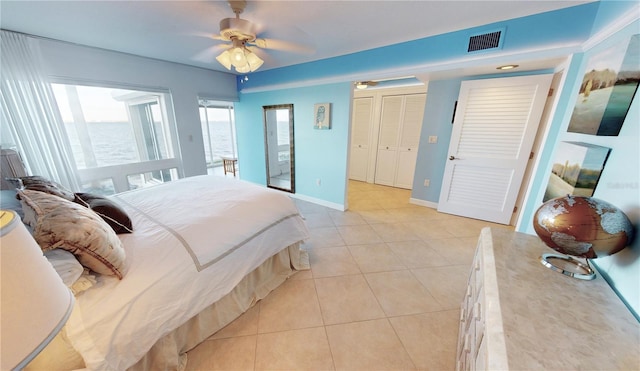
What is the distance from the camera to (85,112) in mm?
2734

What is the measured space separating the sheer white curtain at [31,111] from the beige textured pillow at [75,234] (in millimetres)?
2207

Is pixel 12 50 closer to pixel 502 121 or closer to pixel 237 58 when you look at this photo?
pixel 237 58

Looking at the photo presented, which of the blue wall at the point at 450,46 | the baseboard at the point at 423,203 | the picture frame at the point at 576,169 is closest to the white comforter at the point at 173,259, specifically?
the picture frame at the point at 576,169

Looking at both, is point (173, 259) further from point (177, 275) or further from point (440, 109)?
point (440, 109)

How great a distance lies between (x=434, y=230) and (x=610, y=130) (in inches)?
76.0

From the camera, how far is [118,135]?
10.1 ft

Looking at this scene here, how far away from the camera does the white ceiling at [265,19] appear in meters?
1.67

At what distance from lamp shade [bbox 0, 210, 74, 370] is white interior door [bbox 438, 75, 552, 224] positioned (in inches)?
147

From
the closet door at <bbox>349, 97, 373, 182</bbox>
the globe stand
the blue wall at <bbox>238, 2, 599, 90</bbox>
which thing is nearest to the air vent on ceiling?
the blue wall at <bbox>238, 2, 599, 90</bbox>

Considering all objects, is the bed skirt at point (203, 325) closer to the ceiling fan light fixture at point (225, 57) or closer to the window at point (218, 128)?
the ceiling fan light fixture at point (225, 57)

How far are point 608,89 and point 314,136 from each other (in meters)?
2.89

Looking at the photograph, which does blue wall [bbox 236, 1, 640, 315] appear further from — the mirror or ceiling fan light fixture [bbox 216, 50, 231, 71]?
ceiling fan light fixture [bbox 216, 50, 231, 71]

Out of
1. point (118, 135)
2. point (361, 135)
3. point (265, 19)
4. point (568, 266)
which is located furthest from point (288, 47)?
point (568, 266)

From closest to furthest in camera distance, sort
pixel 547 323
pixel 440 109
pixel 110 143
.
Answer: pixel 547 323 → pixel 110 143 → pixel 440 109
